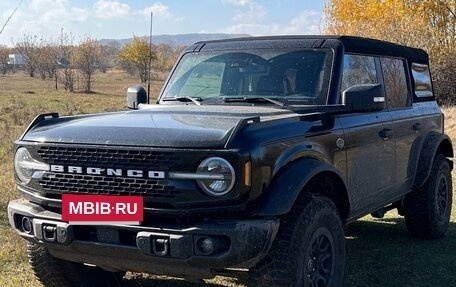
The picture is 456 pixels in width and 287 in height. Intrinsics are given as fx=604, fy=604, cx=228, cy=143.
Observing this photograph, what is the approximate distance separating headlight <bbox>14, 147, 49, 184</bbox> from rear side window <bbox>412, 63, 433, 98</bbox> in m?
3.72

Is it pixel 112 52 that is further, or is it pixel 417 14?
pixel 112 52

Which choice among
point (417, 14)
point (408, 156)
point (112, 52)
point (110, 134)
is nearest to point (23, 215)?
point (110, 134)

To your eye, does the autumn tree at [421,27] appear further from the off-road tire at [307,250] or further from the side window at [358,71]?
the off-road tire at [307,250]

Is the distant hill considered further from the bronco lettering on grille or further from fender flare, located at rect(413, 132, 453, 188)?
the bronco lettering on grille

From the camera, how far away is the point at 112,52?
76500 mm

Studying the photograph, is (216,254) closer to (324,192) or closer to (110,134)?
(110,134)

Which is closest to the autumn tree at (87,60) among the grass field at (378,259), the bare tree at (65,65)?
the bare tree at (65,65)

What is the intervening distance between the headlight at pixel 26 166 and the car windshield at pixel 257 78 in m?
1.44

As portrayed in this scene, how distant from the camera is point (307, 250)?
348cm

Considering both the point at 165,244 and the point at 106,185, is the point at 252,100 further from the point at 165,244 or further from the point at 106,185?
the point at 165,244

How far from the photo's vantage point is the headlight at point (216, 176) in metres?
3.12

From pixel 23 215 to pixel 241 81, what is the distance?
6.31 feet

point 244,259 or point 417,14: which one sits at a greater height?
point 417,14

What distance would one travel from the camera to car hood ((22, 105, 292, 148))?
3.24 metres
